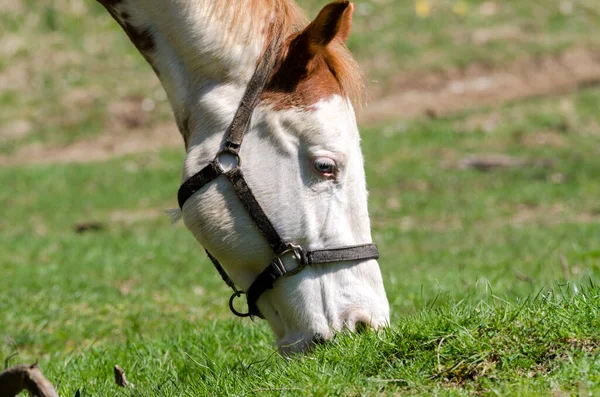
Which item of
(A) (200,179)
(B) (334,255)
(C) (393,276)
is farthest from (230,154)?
(C) (393,276)

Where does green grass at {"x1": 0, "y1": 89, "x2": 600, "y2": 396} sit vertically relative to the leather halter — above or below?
below

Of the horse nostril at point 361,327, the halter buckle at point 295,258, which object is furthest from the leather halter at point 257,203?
the horse nostril at point 361,327

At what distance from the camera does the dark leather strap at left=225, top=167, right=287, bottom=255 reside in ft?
10.3

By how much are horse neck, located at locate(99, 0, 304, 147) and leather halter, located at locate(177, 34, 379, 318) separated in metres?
0.05

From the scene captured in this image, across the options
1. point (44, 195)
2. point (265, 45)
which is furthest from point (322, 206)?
point (44, 195)

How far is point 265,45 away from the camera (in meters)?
3.26

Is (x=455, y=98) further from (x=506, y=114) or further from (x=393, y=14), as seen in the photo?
(x=393, y=14)

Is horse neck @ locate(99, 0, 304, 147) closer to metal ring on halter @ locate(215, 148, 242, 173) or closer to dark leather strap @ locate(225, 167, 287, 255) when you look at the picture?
metal ring on halter @ locate(215, 148, 242, 173)

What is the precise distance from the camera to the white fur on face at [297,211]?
3.10m

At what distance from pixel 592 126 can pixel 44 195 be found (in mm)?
9537

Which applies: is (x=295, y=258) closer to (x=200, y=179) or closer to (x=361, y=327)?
(x=361, y=327)

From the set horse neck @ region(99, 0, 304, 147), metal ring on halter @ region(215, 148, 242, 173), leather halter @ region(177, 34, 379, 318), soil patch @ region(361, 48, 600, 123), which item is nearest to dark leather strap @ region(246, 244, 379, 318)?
leather halter @ region(177, 34, 379, 318)

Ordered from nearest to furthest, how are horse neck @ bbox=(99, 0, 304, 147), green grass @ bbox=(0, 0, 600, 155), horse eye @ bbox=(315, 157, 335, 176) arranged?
1. horse eye @ bbox=(315, 157, 335, 176)
2. horse neck @ bbox=(99, 0, 304, 147)
3. green grass @ bbox=(0, 0, 600, 155)

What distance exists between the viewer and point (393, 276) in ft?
21.8
